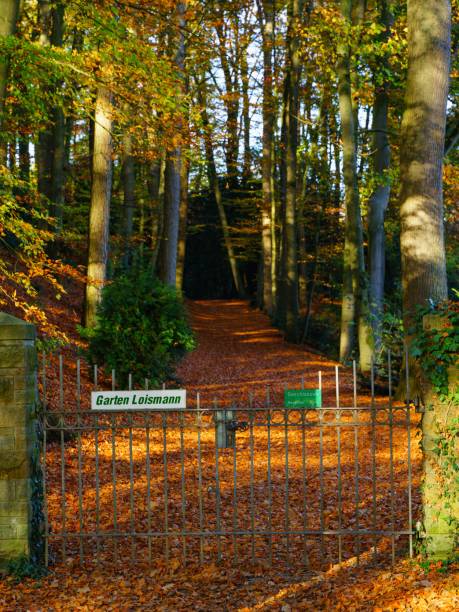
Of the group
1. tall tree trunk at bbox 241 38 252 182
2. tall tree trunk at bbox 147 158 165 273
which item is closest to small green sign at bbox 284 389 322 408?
tall tree trunk at bbox 147 158 165 273

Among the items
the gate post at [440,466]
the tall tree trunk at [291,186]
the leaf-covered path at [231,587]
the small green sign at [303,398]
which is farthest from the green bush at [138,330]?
the tall tree trunk at [291,186]

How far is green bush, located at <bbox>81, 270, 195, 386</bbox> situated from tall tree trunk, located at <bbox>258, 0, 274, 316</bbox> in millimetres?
13751

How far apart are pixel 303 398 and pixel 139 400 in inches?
52.9

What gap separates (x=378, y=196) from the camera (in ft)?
55.5

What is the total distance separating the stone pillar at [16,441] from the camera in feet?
19.1

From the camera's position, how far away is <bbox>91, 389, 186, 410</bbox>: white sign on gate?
19.4 feet

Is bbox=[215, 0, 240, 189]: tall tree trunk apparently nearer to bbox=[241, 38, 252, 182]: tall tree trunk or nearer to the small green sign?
bbox=[241, 38, 252, 182]: tall tree trunk

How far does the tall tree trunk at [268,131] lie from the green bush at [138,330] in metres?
13.8

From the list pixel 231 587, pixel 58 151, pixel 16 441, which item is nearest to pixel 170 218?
pixel 58 151

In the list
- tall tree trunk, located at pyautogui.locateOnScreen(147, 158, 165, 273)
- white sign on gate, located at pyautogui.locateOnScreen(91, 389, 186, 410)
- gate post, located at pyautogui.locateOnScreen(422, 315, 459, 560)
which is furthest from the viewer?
tall tree trunk, located at pyautogui.locateOnScreen(147, 158, 165, 273)

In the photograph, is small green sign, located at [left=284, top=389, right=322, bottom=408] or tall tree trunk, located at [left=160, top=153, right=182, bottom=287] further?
tall tree trunk, located at [left=160, top=153, right=182, bottom=287]

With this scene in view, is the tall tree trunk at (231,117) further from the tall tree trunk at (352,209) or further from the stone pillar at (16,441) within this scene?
the stone pillar at (16,441)

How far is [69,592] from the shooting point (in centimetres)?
570

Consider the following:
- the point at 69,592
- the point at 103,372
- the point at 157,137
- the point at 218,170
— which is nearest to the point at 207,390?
the point at 103,372
